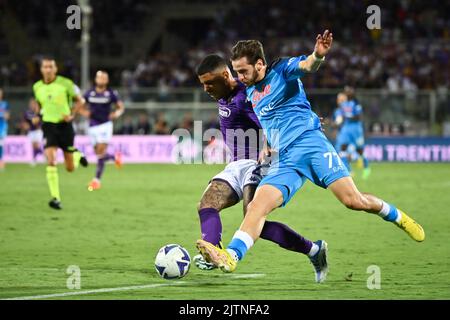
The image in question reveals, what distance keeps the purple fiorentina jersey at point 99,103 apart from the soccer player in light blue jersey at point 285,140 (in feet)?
40.9

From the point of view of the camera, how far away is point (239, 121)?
8734 millimetres

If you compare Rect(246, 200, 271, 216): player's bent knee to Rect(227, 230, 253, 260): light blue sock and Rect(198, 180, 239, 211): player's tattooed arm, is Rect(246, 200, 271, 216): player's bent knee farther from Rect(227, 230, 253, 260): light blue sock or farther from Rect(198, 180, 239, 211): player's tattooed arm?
Rect(198, 180, 239, 211): player's tattooed arm

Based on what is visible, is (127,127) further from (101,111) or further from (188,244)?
(188,244)

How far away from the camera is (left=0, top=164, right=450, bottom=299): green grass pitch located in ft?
26.6

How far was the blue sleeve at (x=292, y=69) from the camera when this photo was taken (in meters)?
7.83

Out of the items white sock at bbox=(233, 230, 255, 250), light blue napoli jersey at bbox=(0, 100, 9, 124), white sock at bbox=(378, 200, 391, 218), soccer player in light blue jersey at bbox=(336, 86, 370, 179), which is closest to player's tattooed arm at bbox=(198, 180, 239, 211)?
white sock at bbox=(233, 230, 255, 250)

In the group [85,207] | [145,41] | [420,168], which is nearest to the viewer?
[85,207]

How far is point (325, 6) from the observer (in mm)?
38250

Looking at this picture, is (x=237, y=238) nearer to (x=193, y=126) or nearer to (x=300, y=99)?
(x=300, y=99)

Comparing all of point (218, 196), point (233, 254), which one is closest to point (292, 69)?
point (218, 196)

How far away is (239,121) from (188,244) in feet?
9.93

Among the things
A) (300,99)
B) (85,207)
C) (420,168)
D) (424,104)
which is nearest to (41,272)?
(300,99)
